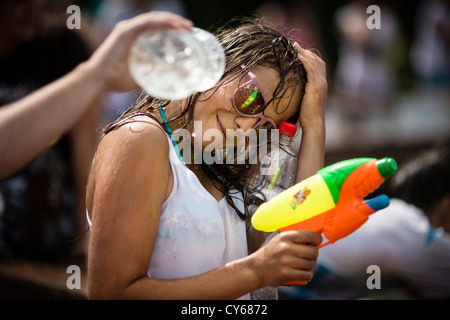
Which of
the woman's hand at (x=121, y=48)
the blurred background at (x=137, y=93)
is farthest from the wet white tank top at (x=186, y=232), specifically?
the blurred background at (x=137, y=93)

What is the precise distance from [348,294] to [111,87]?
2.33 meters

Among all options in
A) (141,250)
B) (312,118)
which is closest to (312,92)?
(312,118)

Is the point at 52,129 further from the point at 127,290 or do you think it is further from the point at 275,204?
the point at 275,204

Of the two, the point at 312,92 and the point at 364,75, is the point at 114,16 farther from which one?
the point at 312,92

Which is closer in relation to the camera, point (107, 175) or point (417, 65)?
point (107, 175)

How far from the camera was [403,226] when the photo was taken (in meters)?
2.97

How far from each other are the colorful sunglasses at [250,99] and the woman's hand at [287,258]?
0.47 m

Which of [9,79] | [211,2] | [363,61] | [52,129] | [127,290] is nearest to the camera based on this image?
[52,129]

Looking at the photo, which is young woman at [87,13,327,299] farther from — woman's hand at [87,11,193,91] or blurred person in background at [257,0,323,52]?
blurred person in background at [257,0,323,52]

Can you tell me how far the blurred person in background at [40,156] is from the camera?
109 inches

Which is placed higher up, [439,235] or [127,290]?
[127,290]

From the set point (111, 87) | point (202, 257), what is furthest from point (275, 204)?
point (111, 87)
